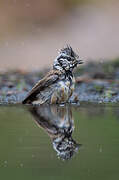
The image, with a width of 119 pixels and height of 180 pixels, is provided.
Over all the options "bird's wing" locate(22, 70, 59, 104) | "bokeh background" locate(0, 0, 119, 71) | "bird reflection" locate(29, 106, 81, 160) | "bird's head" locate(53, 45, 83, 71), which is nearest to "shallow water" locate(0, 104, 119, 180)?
"bird reflection" locate(29, 106, 81, 160)

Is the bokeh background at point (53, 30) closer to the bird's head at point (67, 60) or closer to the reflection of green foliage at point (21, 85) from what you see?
the reflection of green foliage at point (21, 85)

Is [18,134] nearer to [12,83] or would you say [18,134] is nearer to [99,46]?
[12,83]

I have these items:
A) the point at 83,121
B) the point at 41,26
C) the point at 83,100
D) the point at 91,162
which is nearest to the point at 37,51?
the point at 41,26

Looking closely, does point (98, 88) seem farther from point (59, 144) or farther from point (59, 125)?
point (59, 144)

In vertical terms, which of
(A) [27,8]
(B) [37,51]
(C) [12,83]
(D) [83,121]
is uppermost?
(A) [27,8]

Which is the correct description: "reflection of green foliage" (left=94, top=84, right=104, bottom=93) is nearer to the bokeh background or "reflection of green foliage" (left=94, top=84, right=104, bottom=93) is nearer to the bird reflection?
the bird reflection

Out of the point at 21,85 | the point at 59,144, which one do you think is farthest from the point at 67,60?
the point at 59,144
